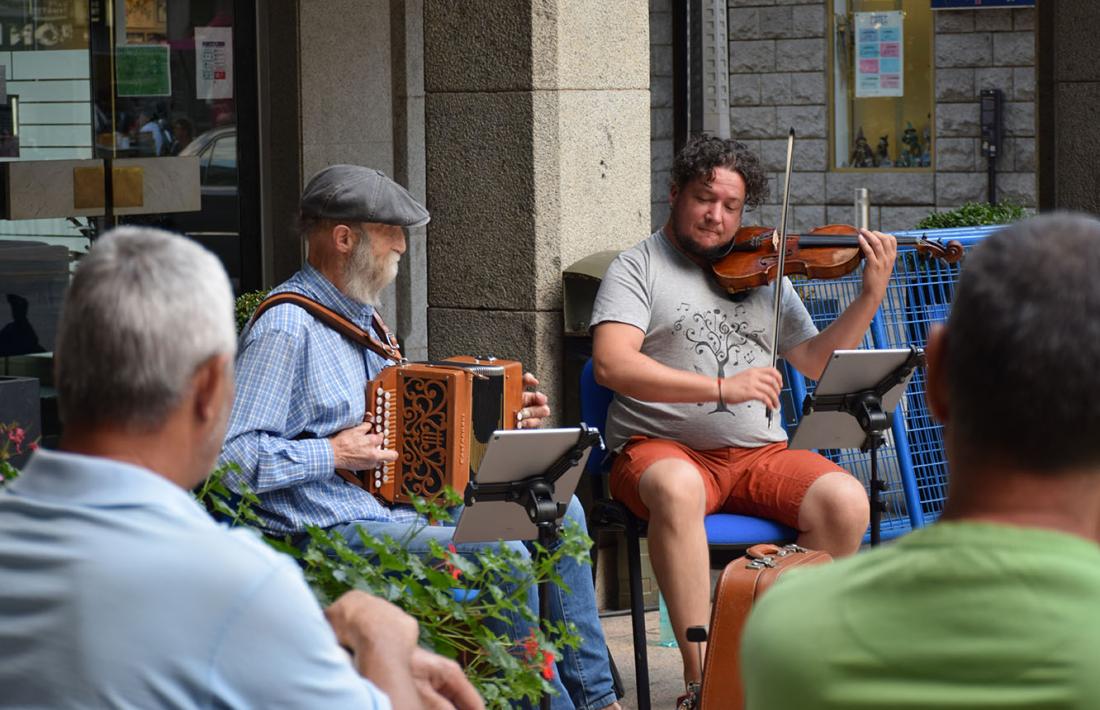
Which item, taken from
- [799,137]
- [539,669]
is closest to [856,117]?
[799,137]

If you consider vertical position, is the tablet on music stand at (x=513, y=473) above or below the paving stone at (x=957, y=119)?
below

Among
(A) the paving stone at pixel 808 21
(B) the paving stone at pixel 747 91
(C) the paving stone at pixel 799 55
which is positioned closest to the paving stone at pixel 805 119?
(B) the paving stone at pixel 747 91

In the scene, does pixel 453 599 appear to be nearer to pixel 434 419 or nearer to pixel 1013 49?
pixel 434 419

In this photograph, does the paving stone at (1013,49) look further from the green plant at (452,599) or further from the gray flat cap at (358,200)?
the green plant at (452,599)

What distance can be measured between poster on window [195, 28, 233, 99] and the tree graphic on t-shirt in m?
4.04

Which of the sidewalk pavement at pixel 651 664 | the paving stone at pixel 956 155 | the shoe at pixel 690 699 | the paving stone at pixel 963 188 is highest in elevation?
the paving stone at pixel 956 155

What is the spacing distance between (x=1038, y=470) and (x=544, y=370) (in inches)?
164

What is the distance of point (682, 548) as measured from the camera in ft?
14.8

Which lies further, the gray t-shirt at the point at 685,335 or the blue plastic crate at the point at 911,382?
the blue plastic crate at the point at 911,382

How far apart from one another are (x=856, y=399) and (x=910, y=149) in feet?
34.0

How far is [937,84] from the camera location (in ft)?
47.2

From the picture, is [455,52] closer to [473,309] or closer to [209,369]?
[473,309]

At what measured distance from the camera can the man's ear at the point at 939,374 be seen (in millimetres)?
1673

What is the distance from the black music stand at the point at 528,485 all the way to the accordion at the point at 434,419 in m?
0.18
